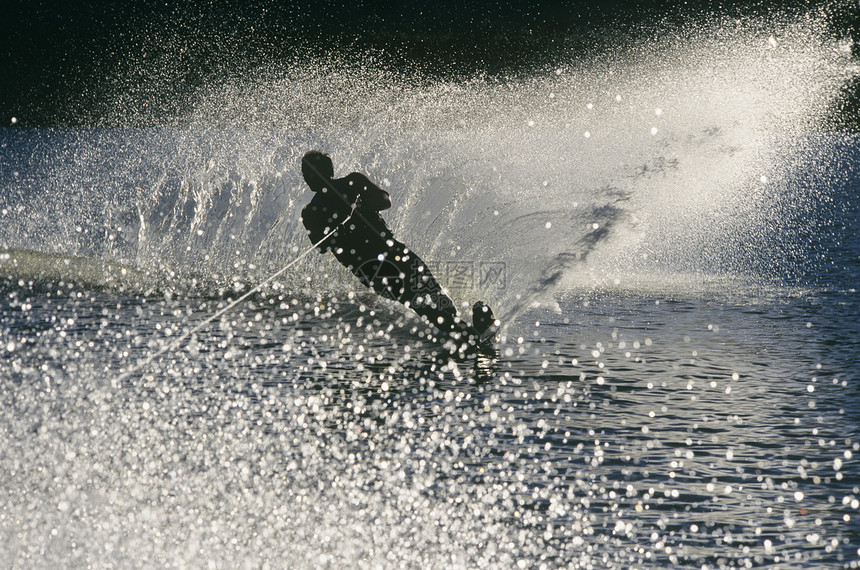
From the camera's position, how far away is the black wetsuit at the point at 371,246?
8.77 metres

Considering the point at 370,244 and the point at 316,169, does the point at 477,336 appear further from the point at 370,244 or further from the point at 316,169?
the point at 316,169

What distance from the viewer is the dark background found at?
59.5 meters

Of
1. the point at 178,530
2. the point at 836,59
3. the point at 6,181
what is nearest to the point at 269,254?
the point at 178,530

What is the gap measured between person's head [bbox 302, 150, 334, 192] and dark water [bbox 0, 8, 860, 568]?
65.9 inches

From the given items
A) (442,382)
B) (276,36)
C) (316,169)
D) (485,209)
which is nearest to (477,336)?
(442,382)

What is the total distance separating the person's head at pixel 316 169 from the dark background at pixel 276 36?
52995 mm

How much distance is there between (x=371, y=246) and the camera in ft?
29.3

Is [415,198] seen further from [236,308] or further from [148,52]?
[148,52]

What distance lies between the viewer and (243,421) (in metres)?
6.58

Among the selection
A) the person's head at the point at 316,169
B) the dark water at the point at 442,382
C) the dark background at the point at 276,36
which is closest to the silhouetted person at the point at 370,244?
the person's head at the point at 316,169

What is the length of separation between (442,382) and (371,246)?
6.15 feet

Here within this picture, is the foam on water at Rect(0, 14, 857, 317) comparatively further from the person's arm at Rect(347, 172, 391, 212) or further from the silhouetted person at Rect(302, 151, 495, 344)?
the person's arm at Rect(347, 172, 391, 212)

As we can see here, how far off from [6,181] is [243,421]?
94.6 ft

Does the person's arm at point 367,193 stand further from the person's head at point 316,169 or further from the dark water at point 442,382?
the dark water at point 442,382
